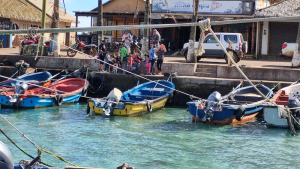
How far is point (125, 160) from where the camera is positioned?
475 inches

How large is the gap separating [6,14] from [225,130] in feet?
73.8

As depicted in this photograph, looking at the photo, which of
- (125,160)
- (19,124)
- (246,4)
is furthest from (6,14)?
(125,160)

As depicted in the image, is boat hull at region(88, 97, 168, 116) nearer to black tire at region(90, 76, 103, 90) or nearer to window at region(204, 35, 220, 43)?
black tire at region(90, 76, 103, 90)

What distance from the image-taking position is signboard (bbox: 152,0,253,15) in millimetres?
30797

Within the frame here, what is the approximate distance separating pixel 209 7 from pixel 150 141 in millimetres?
18820

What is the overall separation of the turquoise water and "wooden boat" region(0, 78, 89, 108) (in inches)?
20.8

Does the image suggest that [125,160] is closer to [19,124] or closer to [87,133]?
[87,133]

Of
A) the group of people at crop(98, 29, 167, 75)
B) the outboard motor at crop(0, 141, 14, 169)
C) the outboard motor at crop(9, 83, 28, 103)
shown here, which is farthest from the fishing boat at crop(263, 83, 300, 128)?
the outboard motor at crop(0, 141, 14, 169)

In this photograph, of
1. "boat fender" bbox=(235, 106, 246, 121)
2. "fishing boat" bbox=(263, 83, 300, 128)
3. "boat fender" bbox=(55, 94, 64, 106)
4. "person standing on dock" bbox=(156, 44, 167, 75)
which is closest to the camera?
"fishing boat" bbox=(263, 83, 300, 128)

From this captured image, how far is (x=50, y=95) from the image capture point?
65.6ft

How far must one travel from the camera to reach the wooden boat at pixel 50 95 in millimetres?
19383

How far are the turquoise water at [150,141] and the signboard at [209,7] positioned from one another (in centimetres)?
1386

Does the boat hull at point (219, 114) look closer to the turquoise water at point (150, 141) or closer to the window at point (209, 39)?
the turquoise water at point (150, 141)

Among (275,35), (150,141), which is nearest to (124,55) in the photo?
(150,141)
